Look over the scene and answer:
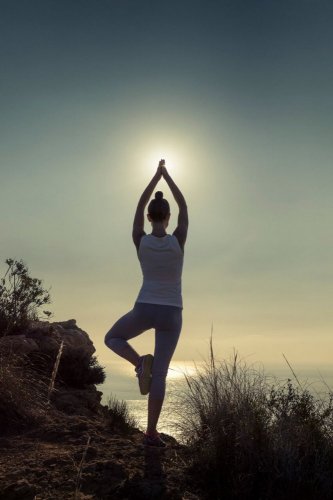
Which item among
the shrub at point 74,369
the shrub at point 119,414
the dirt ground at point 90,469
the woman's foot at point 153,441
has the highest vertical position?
the shrub at point 74,369

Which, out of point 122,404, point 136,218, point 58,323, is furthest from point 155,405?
point 58,323

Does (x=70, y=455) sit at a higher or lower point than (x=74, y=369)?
lower

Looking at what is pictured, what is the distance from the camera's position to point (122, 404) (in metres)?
10.2

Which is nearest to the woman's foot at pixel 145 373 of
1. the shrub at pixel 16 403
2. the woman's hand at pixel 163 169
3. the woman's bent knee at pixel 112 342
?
the woman's bent knee at pixel 112 342

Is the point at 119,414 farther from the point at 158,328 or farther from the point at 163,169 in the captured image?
the point at 163,169

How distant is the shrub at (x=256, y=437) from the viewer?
511cm

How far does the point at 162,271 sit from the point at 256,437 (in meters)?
1.93

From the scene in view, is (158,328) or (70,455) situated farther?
(158,328)

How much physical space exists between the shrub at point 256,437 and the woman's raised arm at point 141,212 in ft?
6.72

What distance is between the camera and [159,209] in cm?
595

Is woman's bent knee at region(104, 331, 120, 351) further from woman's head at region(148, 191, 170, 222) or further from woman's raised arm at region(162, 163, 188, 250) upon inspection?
woman's head at region(148, 191, 170, 222)

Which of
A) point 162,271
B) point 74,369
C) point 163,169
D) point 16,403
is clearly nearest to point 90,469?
point 162,271

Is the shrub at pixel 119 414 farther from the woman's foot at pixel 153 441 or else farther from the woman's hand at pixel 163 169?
the woman's hand at pixel 163 169

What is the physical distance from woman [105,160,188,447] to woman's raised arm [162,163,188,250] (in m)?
0.01
